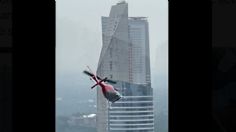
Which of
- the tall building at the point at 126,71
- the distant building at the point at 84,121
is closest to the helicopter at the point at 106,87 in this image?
the tall building at the point at 126,71

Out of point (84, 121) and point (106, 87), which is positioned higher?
point (106, 87)

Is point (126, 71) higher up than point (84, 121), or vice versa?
point (126, 71)

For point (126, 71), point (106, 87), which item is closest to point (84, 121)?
point (106, 87)

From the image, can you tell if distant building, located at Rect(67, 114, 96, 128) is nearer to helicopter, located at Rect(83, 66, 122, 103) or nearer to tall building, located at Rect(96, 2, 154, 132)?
tall building, located at Rect(96, 2, 154, 132)

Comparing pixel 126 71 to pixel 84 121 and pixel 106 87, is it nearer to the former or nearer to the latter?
pixel 106 87

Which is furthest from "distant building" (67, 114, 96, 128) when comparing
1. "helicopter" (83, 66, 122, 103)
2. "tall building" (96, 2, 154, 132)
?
"helicopter" (83, 66, 122, 103)
